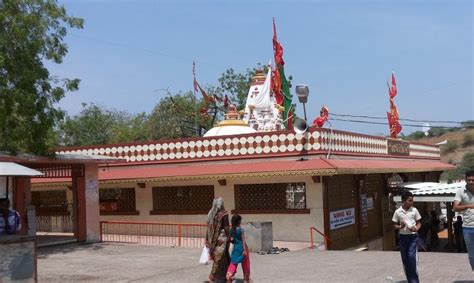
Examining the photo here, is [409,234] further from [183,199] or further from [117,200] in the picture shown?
[117,200]

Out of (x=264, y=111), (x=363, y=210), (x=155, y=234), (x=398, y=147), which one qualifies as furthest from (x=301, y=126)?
(x=398, y=147)

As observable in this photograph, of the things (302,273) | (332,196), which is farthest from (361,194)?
(302,273)

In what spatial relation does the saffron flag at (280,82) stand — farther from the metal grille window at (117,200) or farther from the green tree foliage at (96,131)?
the green tree foliage at (96,131)

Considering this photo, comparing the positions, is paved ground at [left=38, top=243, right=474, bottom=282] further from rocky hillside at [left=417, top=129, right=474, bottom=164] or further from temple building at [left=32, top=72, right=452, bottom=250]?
rocky hillside at [left=417, top=129, right=474, bottom=164]

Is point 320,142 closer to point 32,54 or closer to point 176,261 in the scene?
point 176,261

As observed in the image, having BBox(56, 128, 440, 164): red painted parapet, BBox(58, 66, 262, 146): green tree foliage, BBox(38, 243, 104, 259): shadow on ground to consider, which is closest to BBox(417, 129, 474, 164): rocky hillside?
BBox(58, 66, 262, 146): green tree foliage

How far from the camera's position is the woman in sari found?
31.5ft

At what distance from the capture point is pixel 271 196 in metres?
18.9

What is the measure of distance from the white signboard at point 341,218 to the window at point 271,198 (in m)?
0.85

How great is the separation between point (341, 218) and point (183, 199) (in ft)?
18.2

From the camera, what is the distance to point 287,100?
89.9ft

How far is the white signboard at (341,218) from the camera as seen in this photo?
1794cm

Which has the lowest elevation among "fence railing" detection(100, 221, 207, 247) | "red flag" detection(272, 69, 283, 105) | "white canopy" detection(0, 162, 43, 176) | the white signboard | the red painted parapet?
"fence railing" detection(100, 221, 207, 247)

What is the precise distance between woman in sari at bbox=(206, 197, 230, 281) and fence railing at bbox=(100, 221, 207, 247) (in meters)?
7.68
